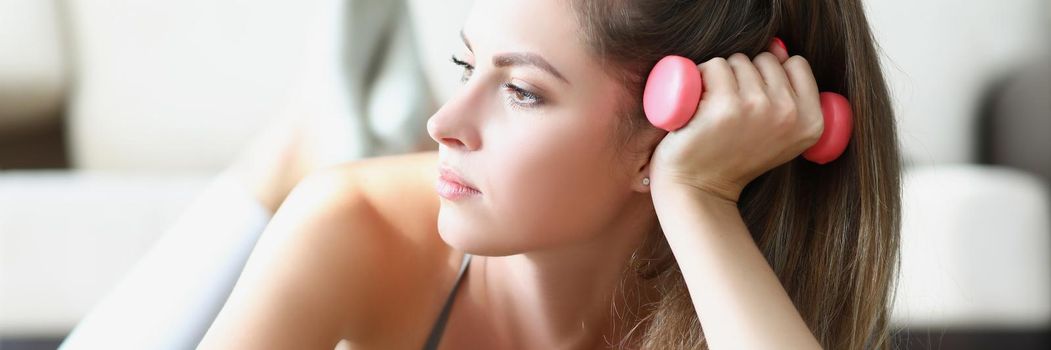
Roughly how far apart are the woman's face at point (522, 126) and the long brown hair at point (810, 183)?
0.04 meters

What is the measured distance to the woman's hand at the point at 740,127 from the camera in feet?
3.39

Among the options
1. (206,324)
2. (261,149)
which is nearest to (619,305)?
(206,324)

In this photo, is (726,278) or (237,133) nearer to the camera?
(726,278)

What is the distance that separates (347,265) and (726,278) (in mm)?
437

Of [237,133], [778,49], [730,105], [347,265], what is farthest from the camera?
[237,133]

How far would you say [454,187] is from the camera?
1089 millimetres

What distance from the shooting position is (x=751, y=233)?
122cm

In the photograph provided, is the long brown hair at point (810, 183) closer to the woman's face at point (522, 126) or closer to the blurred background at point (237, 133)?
the woman's face at point (522, 126)

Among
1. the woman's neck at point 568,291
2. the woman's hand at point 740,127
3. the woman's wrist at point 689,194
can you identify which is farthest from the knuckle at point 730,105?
the woman's neck at point 568,291

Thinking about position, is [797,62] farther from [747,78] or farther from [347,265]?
[347,265]

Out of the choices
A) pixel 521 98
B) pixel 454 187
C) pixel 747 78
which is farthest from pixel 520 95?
pixel 747 78

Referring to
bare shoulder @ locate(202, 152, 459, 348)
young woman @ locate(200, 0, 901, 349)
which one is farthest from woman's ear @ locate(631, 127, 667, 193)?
bare shoulder @ locate(202, 152, 459, 348)

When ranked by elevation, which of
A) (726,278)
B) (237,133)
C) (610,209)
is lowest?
(726,278)

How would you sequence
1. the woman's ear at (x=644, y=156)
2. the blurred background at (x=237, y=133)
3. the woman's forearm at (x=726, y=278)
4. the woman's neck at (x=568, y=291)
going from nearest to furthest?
the woman's forearm at (x=726, y=278) < the woman's ear at (x=644, y=156) < the woman's neck at (x=568, y=291) < the blurred background at (x=237, y=133)
